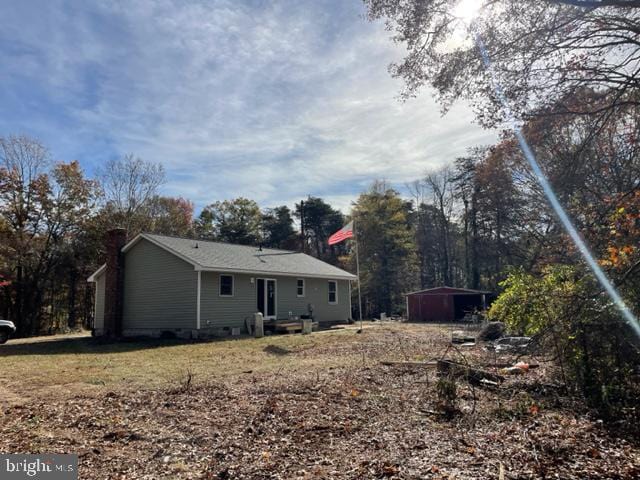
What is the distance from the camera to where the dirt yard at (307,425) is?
3955 mm

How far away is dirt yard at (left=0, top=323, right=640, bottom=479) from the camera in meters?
3.96

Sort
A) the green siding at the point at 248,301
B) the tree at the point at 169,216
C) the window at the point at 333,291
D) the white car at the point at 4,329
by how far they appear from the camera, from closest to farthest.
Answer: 1. the white car at the point at 4,329
2. the green siding at the point at 248,301
3. the window at the point at 333,291
4. the tree at the point at 169,216

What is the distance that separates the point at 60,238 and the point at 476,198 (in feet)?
91.3

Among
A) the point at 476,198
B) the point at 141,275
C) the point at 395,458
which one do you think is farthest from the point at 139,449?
the point at 476,198

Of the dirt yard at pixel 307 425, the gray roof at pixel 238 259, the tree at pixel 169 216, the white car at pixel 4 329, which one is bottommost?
the dirt yard at pixel 307 425

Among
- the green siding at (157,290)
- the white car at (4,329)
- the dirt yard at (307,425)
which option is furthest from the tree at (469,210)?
the white car at (4,329)

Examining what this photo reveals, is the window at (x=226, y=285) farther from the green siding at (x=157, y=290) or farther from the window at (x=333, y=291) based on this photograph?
the window at (x=333, y=291)

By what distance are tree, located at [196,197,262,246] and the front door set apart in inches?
881

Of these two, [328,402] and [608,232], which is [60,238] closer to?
[328,402]

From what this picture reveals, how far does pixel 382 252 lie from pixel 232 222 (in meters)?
15.4

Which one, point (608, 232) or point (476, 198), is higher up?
point (476, 198)

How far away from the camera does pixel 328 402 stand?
6199 millimetres

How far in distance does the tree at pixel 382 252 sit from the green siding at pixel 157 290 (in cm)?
2152

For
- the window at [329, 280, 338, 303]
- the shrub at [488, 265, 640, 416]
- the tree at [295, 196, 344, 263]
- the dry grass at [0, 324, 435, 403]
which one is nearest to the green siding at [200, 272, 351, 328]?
the window at [329, 280, 338, 303]
